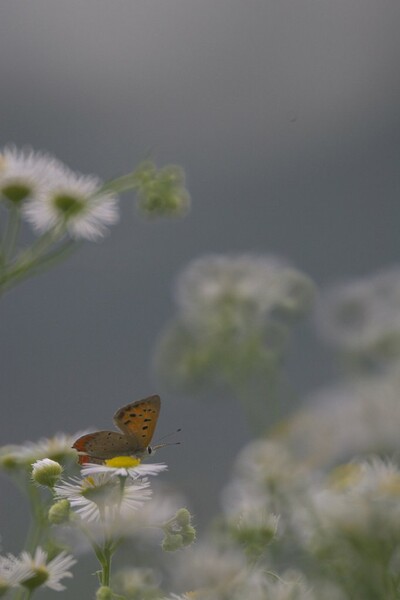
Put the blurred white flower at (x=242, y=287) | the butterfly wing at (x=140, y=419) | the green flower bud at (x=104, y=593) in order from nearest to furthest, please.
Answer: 1. the green flower bud at (x=104, y=593)
2. the butterfly wing at (x=140, y=419)
3. the blurred white flower at (x=242, y=287)

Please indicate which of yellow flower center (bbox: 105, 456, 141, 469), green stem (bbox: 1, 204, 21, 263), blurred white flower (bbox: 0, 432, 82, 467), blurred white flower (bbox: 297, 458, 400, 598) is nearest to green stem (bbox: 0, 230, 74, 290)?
green stem (bbox: 1, 204, 21, 263)

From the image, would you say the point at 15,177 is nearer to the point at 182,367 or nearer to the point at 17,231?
the point at 17,231

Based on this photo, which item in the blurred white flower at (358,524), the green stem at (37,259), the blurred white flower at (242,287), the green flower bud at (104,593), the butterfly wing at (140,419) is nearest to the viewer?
the blurred white flower at (358,524)

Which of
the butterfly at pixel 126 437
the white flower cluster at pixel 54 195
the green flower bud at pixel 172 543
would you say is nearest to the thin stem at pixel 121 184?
the white flower cluster at pixel 54 195

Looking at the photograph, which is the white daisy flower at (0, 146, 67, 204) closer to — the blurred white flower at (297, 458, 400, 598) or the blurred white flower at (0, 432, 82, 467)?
the blurred white flower at (0, 432, 82, 467)

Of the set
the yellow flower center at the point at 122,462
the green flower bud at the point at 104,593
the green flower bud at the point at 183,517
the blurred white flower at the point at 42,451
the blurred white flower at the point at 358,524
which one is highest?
the blurred white flower at the point at 42,451

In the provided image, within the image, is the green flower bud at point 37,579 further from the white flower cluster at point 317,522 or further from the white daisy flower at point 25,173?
the white daisy flower at point 25,173

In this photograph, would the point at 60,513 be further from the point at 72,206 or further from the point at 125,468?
the point at 72,206
